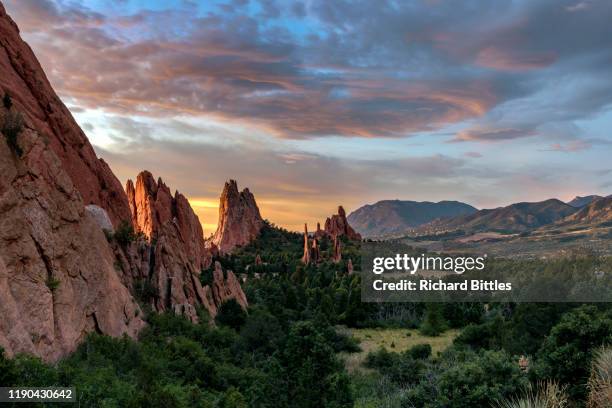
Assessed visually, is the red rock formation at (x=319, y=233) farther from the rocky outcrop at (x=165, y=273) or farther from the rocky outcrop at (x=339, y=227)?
the rocky outcrop at (x=165, y=273)

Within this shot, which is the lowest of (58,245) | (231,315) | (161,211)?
(231,315)

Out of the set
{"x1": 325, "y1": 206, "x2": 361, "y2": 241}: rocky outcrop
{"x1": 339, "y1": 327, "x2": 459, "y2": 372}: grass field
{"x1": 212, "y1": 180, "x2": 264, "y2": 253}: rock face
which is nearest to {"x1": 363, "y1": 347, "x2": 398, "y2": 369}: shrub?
{"x1": 339, "y1": 327, "x2": 459, "y2": 372}: grass field

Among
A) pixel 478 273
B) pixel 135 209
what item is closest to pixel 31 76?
pixel 135 209

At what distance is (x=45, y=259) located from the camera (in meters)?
21.8

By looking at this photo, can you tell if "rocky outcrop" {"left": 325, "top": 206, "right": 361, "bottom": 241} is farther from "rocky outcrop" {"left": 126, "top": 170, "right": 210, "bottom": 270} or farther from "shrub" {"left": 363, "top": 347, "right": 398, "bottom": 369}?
"shrub" {"left": 363, "top": 347, "right": 398, "bottom": 369}

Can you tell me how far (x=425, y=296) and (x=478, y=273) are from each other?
2054cm

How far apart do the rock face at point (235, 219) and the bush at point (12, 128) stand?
128344 mm

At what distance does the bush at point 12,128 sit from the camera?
21.9m

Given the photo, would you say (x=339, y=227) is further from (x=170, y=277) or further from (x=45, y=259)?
(x=45, y=259)

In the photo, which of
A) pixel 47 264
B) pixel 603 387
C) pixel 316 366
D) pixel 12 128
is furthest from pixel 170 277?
pixel 603 387

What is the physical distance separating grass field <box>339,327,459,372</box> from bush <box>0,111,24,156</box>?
3565 cm

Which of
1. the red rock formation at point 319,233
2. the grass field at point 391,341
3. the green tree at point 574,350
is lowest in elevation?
the grass field at point 391,341

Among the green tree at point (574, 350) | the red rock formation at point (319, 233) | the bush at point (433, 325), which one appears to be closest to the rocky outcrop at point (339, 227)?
→ the red rock formation at point (319, 233)

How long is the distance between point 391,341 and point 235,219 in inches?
4283
